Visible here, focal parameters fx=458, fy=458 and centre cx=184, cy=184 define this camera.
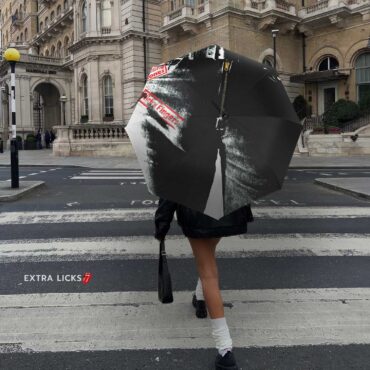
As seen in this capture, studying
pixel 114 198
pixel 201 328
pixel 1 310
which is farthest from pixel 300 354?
pixel 114 198

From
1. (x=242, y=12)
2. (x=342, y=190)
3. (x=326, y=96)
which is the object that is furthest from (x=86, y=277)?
(x=326, y=96)

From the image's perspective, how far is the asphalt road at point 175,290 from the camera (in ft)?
10.2

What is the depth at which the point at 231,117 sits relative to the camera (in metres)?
2.78

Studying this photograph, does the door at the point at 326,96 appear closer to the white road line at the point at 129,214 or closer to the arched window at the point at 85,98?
the arched window at the point at 85,98

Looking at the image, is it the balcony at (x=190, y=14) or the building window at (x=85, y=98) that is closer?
the balcony at (x=190, y=14)

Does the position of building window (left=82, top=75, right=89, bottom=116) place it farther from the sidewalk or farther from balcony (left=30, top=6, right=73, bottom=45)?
the sidewalk

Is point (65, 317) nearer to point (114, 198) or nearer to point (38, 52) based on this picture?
point (114, 198)

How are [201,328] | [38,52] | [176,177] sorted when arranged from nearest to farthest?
[176,177]
[201,328]
[38,52]

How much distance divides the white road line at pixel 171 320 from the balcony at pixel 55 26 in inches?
1917

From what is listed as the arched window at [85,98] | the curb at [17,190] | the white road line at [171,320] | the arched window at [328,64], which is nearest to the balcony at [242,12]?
the arched window at [328,64]

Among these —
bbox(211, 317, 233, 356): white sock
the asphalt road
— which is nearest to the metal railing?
the asphalt road

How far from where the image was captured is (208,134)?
8.96 ft

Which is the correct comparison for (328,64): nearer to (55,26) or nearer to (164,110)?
(55,26)

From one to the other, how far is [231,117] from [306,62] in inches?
1352
